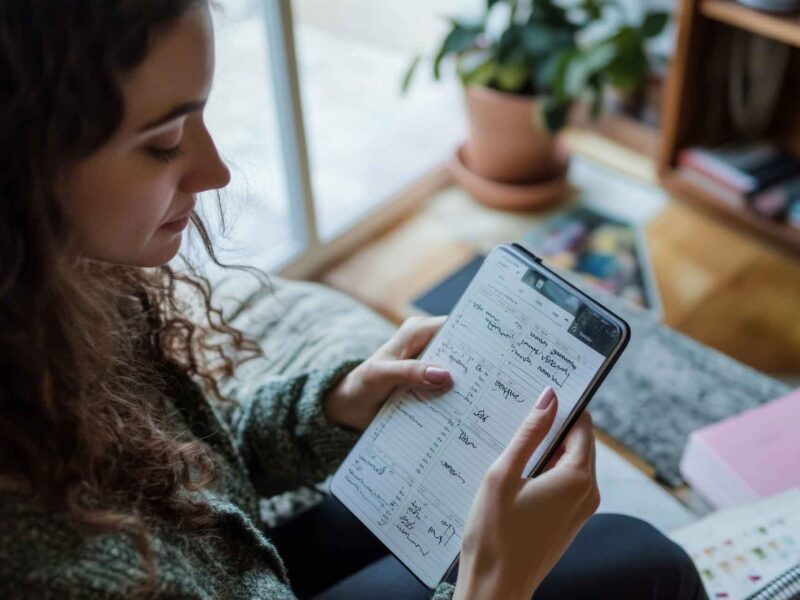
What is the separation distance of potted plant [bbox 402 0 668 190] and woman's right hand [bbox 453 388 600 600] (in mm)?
944

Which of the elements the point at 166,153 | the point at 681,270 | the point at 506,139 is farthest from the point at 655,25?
the point at 166,153

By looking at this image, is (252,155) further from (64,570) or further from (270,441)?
(64,570)

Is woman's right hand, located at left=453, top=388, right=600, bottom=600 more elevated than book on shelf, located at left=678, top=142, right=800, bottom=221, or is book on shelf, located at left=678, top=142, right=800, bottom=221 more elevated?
woman's right hand, located at left=453, top=388, right=600, bottom=600

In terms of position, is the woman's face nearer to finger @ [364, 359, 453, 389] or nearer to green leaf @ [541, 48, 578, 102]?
finger @ [364, 359, 453, 389]

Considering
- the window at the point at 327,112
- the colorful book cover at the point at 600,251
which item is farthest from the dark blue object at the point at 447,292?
the window at the point at 327,112

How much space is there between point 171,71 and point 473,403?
381mm

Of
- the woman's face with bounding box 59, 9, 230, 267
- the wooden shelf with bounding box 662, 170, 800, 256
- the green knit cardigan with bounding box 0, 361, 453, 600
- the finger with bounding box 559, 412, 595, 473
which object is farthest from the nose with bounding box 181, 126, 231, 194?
the wooden shelf with bounding box 662, 170, 800, 256

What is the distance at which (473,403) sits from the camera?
76cm

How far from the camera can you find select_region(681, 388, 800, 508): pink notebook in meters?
1.06

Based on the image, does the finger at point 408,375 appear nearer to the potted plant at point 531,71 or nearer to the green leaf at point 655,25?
the potted plant at point 531,71

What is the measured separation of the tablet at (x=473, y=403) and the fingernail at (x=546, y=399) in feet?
0.04

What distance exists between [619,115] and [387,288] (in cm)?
75

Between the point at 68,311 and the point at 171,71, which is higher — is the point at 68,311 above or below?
below

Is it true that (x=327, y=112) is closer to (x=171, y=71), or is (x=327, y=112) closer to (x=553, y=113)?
(x=553, y=113)
